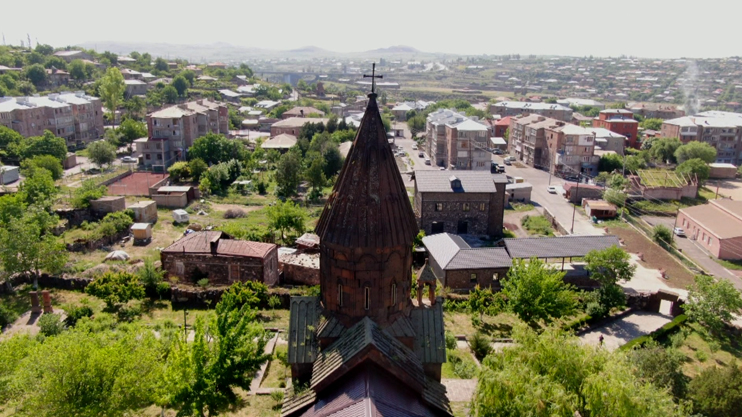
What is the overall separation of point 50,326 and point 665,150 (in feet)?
299

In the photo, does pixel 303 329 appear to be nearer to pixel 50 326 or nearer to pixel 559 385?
pixel 559 385

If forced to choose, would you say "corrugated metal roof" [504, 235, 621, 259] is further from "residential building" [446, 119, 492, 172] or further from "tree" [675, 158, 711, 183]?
"tree" [675, 158, 711, 183]

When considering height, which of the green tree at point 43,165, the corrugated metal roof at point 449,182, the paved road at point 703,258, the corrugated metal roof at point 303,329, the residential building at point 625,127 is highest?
the residential building at point 625,127

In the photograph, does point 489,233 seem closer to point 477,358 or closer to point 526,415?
point 477,358

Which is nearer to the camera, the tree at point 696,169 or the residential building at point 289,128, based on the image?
the tree at point 696,169

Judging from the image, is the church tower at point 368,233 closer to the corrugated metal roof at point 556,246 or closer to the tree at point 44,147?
the corrugated metal roof at point 556,246

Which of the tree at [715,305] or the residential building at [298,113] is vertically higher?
the residential building at [298,113]

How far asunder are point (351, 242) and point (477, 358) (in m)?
15.8

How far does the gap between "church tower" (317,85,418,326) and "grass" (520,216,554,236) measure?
3861 cm

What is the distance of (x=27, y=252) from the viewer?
32.4 meters

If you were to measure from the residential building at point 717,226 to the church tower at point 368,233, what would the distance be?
44450mm

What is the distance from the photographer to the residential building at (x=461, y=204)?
4878cm

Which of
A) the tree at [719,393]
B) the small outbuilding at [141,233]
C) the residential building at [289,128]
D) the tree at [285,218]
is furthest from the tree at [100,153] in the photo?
the tree at [719,393]

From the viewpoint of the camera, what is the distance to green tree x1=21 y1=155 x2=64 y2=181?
57.5 m
